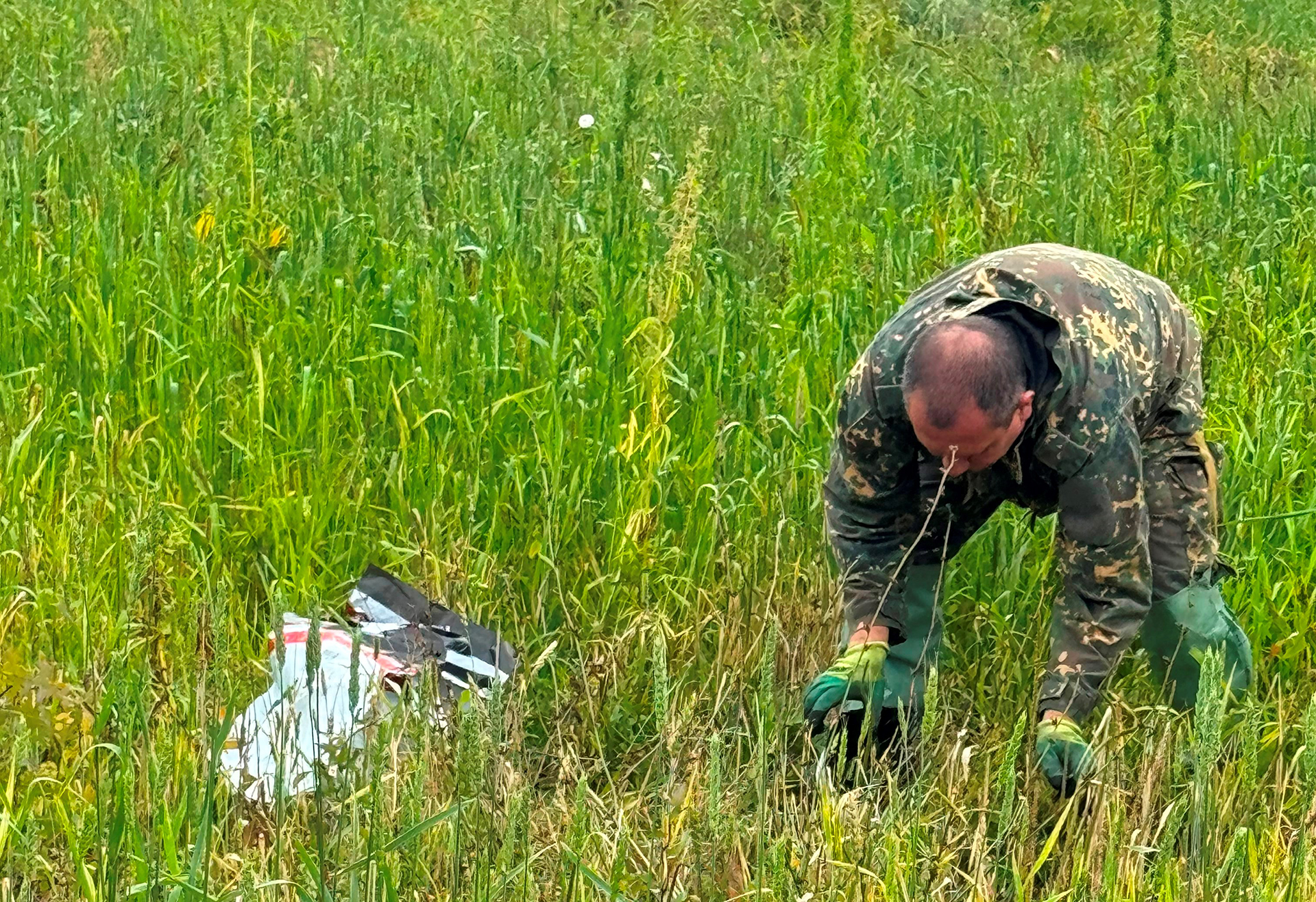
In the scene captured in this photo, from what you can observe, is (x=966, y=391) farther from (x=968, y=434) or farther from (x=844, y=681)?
(x=844, y=681)

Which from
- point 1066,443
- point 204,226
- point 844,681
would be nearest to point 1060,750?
point 844,681

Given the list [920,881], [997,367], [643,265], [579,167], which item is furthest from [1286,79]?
[920,881]

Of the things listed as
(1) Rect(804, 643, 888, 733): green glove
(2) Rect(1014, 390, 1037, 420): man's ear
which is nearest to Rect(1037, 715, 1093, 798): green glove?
(1) Rect(804, 643, 888, 733): green glove

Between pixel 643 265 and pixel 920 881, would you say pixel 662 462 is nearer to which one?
pixel 643 265

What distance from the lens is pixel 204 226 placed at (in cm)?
443

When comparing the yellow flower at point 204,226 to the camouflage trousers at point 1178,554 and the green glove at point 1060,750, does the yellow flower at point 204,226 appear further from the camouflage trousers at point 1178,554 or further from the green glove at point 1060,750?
the green glove at point 1060,750

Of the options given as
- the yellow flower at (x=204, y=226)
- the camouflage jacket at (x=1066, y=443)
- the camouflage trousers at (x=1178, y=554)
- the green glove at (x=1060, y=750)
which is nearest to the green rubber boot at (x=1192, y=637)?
the camouflage trousers at (x=1178, y=554)

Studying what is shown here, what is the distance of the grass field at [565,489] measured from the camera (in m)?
2.31

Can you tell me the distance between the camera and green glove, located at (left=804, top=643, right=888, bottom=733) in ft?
9.53

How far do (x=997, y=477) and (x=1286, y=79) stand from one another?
609cm

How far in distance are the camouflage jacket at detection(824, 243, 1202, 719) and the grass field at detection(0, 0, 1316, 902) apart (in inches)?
7.2

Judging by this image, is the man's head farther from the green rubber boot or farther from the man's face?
the green rubber boot

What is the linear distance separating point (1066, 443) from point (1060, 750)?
546 mm

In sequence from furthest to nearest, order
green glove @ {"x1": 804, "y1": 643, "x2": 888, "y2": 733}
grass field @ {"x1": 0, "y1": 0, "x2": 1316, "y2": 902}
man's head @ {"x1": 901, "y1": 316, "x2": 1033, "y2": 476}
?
1. green glove @ {"x1": 804, "y1": 643, "x2": 888, "y2": 733}
2. man's head @ {"x1": 901, "y1": 316, "x2": 1033, "y2": 476}
3. grass field @ {"x1": 0, "y1": 0, "x2": 1316, "y2": 902}
